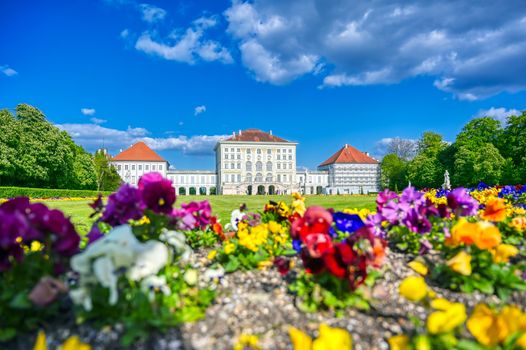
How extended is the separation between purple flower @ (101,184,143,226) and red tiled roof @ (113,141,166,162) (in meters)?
80.4

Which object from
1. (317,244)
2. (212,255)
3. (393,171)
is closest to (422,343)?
(317,244)

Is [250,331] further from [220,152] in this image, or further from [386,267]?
[220,152]

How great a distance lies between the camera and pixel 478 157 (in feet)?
97.7

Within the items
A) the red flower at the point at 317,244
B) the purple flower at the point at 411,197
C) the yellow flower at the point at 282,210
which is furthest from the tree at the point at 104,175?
the red flower at the point at 317,244

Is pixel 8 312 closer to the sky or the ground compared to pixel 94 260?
closer to the ground

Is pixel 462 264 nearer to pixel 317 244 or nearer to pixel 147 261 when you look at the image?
pixel 317 244

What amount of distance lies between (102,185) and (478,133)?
46998 millimetres

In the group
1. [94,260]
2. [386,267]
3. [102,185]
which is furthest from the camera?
[102,185]

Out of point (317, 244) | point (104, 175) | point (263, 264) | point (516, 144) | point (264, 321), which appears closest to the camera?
point (264, 321)

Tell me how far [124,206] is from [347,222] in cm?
152

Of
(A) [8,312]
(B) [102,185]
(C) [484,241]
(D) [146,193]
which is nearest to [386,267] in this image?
(C) [484,241]

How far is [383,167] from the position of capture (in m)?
57.3

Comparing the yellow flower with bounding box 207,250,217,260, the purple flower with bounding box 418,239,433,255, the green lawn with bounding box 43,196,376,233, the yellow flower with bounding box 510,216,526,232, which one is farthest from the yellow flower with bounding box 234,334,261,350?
the green lawn with bounding box 43,196,376,233

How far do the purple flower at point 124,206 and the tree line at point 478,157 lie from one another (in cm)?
2171
